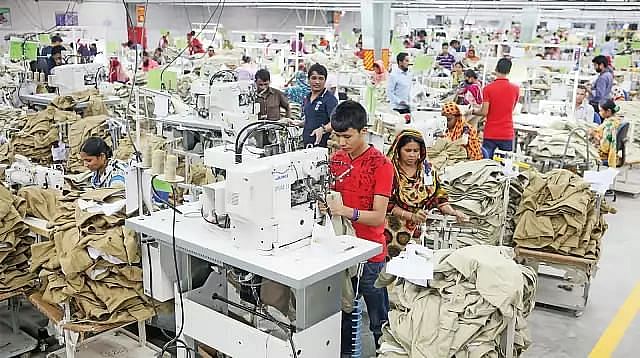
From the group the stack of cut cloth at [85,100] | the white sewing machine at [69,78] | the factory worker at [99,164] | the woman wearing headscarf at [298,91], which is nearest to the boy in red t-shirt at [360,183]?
the factory worker at [99,164]

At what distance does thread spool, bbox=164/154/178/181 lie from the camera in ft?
8.92

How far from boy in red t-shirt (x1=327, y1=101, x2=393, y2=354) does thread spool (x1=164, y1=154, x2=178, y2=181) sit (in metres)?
0.70

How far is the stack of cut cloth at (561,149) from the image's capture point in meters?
5.35

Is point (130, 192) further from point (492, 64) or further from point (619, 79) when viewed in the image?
point (619, 79)

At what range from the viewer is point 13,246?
3490mm

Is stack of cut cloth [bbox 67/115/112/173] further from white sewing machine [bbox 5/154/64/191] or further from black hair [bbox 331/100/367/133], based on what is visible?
black hair [bbox 331/100/367/133]

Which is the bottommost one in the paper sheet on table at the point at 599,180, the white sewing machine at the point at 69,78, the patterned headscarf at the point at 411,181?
the paper sheet on table at the point at 599,180

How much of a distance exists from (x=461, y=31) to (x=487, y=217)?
13399mm

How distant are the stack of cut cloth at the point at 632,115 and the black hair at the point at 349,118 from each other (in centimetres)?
582

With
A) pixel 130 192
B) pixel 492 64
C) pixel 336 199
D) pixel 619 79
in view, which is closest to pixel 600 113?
pixel 492 64

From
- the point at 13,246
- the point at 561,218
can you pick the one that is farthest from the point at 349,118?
the point at 13,246

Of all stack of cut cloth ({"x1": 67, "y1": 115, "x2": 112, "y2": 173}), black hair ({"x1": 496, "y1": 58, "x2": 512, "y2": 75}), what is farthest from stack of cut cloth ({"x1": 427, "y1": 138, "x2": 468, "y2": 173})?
stack of cut cloth ({"x1": 67, "y1": 115, "x2": 112, "y2": 173})

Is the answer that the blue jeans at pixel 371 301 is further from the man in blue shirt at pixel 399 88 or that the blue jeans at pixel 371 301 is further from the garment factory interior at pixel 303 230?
the man in blue shirt at pixel 399 88

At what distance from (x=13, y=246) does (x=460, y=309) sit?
96.9 inches
